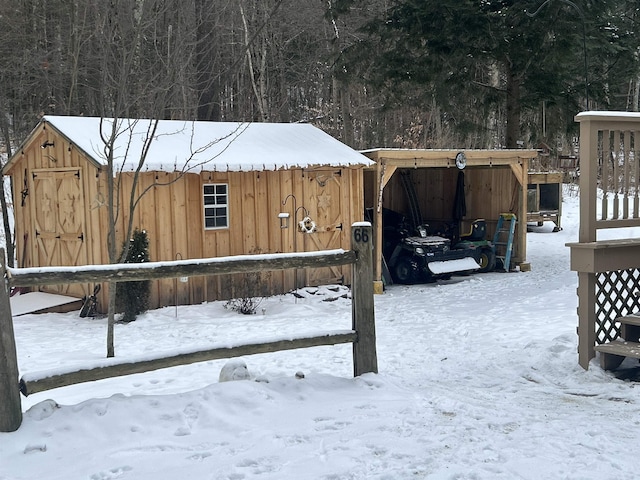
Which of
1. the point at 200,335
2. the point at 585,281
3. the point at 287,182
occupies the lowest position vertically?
the point at 200,335

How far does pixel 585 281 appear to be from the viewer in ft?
19.1

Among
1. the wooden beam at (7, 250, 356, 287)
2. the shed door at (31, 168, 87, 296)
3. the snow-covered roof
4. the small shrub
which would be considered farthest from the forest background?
the wooden beam at (7, 250, 356, 287)

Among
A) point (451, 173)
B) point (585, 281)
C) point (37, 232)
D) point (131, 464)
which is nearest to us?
point (131, 464)

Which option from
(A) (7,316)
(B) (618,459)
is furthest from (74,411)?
(B) (618,459)

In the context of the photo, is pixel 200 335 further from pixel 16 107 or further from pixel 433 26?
pixel 16 107

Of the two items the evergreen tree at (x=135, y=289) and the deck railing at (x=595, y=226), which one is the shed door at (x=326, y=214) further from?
the deck railing at (x=595, y=226)

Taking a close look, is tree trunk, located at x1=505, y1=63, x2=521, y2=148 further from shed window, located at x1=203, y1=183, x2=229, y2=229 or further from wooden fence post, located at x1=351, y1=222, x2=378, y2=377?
wooden fence post, located at x1=351, y1=222, x2=378, y2=377

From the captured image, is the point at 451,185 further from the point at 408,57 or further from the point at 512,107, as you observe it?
the point at 408,57

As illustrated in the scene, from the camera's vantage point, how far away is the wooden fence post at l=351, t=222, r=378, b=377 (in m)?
5.09

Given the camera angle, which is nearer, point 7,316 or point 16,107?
point 7,316

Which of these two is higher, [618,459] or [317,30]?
[317,30]

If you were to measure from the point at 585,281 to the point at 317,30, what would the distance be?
777 inches

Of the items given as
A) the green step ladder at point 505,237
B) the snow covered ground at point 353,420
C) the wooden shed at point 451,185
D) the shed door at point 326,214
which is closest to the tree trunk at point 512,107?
the wooden shed at point 451,185

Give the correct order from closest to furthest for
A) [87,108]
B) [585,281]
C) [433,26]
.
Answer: [585,281] → [433,26] → [87,108]
